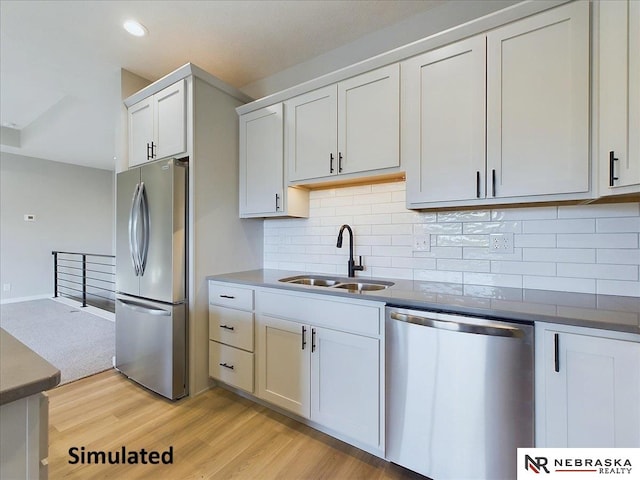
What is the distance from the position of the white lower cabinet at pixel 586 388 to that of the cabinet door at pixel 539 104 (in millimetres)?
703

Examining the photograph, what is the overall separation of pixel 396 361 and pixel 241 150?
6.87ft

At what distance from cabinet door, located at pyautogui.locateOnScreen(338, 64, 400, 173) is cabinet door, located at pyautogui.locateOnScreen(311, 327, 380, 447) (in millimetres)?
1120

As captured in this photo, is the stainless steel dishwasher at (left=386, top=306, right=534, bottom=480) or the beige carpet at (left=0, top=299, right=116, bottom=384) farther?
the beige carpet at (left=0, top=299, right=116, bottom=384)

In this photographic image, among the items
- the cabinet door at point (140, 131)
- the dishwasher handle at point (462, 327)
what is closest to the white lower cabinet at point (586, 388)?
the dishwasher handle at point (462, 327)

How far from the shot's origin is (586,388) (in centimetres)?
114

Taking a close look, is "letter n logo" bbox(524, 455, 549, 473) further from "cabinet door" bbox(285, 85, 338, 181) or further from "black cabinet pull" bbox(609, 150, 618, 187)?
"cabinet door" bbox(285, 85, 338, 181)

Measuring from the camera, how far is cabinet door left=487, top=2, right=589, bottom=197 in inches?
54.2

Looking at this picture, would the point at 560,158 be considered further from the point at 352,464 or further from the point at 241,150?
the point at 241,150

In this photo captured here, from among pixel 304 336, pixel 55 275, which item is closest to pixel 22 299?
pixel 55 275

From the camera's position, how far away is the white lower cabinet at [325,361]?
1.60 meters

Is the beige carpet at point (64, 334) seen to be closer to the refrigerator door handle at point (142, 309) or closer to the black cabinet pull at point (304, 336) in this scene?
the refrigerator door handle at point (142, 309)

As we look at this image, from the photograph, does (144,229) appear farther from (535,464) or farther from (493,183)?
(535,464)

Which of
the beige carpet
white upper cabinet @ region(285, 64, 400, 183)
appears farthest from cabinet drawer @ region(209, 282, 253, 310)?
the beige carpet

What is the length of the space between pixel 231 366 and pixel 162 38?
2.62 meters
